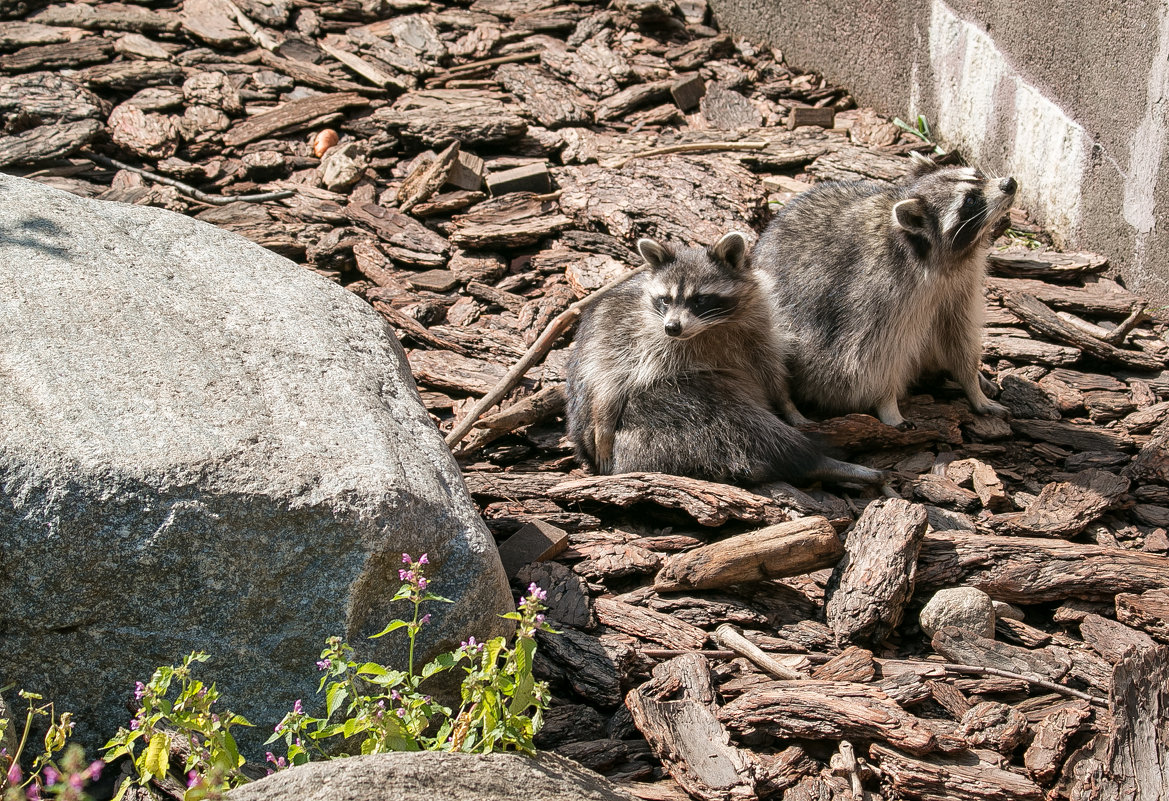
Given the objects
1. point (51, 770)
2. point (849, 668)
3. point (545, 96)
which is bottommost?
point (849, 668)

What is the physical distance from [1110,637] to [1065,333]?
6.87 feet

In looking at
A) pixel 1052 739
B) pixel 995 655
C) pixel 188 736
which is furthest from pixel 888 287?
pixel 188 736

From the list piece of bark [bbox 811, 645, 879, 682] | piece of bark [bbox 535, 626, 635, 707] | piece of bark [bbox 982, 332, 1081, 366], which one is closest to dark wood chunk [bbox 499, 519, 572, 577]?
piece of bark [bbox 535, 626, 635, 707]

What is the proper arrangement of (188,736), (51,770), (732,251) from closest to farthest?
1. (51,770)
2. (188,736)
3. (732,251)

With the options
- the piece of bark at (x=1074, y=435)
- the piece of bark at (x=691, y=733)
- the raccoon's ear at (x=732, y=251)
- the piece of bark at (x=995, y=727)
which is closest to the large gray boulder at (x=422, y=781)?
the piece of bark at (x=691, y=733)

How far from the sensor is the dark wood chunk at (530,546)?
381 centimetres

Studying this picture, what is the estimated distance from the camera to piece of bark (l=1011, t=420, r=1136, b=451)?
4.56 metres

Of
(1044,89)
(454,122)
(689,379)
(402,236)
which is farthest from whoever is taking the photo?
(454,122)

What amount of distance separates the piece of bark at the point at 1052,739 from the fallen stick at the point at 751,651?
693mm

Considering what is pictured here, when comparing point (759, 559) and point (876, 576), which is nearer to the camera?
point (876, 576)

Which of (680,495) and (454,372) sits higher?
(680,495)

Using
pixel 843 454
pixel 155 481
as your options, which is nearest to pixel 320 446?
pixel 155 481

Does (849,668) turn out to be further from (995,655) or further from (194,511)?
(194,511)

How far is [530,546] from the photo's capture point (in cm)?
384
